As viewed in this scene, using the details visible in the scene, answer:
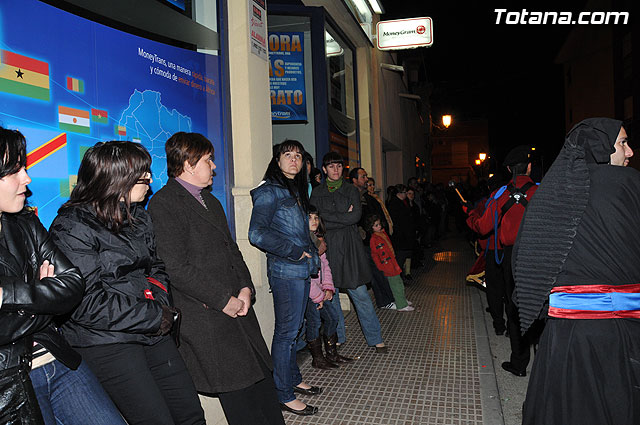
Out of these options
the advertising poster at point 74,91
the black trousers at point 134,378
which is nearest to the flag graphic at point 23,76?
the advertising poster at point 74,91

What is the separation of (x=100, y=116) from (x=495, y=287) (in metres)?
4.53

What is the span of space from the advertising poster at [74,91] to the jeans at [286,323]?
124cm

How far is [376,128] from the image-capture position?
1112 centimetres

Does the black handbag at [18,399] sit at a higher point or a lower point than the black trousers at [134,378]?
higher

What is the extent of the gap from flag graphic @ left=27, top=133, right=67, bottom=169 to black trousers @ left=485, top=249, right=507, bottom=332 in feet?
14.5

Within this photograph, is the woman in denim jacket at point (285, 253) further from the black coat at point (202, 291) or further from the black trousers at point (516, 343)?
the black trousers at point (516, 343)

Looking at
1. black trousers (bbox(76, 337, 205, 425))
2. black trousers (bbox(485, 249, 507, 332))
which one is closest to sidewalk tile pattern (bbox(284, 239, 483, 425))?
black trousers (bbox(485, 249, 507, 332))

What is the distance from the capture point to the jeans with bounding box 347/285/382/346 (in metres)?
5.25

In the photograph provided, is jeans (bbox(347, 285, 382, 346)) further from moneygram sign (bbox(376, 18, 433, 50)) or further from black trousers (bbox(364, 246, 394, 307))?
moneygram sign (bbox(376, 18, 433, 50))

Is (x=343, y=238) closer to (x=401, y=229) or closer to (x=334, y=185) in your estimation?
(x=334, y=185)

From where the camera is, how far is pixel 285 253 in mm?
3811

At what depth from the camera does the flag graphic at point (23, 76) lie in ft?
7.73

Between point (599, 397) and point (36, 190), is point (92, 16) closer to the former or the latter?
point (36, 190)

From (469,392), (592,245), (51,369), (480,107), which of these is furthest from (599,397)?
(480,107)
